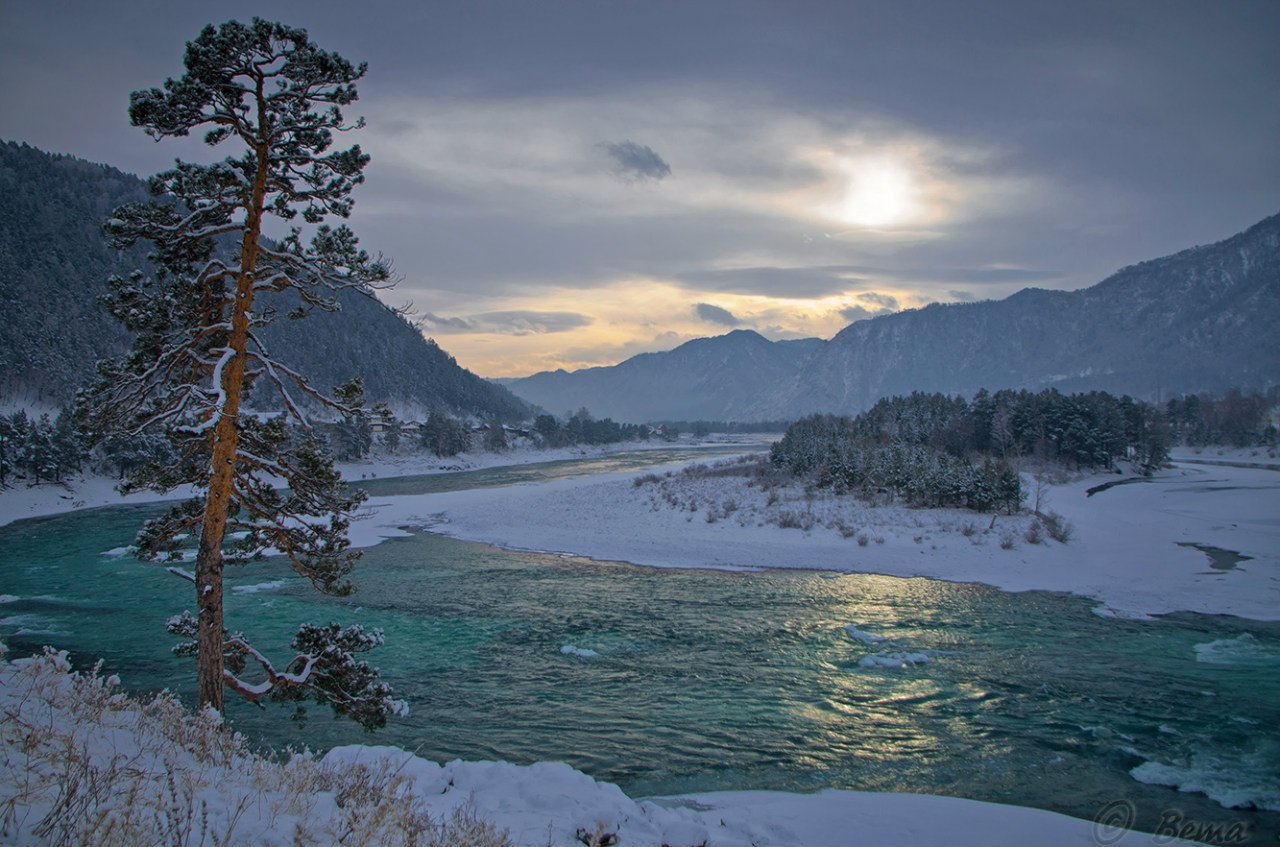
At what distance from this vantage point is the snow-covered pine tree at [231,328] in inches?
286

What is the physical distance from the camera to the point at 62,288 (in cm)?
12444

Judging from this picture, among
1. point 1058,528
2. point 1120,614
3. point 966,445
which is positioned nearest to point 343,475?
point 1058,528

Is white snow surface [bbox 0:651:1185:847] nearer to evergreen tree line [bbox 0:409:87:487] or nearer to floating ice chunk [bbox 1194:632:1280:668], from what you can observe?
floating ice chunk [bbox 1194:632:1280:668]

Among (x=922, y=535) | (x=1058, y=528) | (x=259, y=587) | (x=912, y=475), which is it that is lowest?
(x=259, y=587)

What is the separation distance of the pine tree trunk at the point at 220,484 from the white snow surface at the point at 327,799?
1.90ft

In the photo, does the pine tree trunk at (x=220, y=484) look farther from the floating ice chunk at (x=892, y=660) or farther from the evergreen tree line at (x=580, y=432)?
the evergreen tree line at (x=580, y=432)

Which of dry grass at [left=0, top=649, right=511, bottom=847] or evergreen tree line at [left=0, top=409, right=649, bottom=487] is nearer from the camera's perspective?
dry grass at [left=0, top=649, right=511, bottom=847]

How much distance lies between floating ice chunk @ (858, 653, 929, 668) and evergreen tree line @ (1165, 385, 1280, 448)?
11822 centimetres

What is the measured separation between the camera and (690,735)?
11.6 metres

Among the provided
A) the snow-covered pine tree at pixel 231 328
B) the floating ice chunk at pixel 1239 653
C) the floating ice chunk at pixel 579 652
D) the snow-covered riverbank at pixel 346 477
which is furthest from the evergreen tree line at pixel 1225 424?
the snow-covered pine tree at pixel 231 328

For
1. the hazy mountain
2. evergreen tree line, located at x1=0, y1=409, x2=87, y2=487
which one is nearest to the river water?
evergreen tree line, located at x1=0, y1=409, x2=87, y2=487

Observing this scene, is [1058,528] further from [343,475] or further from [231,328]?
[343,475]

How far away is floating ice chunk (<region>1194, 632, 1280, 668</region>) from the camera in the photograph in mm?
15141

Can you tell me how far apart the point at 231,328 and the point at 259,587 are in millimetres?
19797
